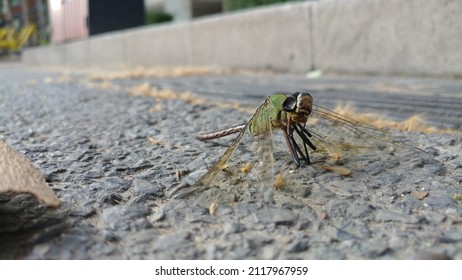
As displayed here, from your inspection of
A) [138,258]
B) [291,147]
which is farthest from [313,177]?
[138,258]

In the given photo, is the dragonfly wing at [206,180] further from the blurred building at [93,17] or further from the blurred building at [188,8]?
the blurred building at [188,8]

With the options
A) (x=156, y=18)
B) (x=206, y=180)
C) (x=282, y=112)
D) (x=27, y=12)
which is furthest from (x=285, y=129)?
(x=27, y=12)

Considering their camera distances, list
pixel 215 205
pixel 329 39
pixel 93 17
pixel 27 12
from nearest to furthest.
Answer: pixel 215 205
pixel 329 39
pixel 93 17
pixel 27 12

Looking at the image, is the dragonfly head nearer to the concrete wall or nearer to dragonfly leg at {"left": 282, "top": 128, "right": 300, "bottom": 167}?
Answer: dragonfly leg at {"left": 282, "top": 128, "right": 300, "bottom": 167}

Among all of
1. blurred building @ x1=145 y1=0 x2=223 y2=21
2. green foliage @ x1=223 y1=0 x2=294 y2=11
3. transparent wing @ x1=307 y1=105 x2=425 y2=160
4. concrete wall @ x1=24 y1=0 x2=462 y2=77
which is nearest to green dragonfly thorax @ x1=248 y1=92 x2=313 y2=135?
transparent wing @ x1=307 y1=105 x2=425 y2=160

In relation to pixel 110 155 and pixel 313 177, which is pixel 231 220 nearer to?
pixel 313 177

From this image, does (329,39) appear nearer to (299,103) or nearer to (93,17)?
(299,103)
